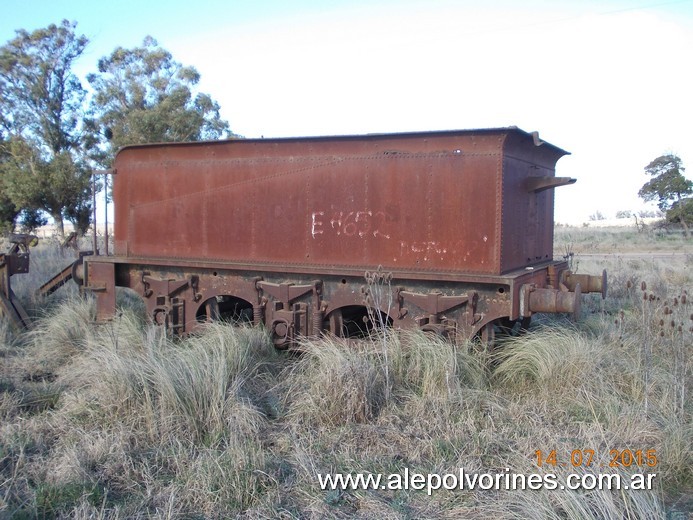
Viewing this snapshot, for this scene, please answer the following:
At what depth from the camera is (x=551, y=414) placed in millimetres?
5273

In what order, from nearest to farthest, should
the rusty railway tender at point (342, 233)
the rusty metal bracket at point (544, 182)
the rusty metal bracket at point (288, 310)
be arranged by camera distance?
the rusty railway tender at point (342, 233)
the rusty metal bracket at point (544, 182)
the rusty metal bracket at point (288, 310)

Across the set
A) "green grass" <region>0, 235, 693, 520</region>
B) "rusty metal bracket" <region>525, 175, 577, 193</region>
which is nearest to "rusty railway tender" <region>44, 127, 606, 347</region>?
"rusty metal bracket" <region>525, 175, 577, 193</region>

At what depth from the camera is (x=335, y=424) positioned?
5.23 metres

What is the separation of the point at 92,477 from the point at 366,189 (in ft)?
13.3

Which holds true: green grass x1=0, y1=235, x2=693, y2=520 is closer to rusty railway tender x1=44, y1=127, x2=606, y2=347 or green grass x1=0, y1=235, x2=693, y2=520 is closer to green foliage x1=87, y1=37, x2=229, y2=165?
rusty railway tender x1=44, y1=127, x2=606, y2=347

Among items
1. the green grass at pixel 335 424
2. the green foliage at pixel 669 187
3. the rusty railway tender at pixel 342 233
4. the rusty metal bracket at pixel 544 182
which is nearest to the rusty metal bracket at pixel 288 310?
the rusty railway tender at pixel 342 233

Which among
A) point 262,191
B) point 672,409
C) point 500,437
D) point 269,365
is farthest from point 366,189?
point 672,409

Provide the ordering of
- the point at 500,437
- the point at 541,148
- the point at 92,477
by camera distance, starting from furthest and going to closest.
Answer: the point at 541,148 < the point at 500,437 < the point at 92,477

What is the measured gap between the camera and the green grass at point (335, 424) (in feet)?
13.0

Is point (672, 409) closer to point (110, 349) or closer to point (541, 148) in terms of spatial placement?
point (541, 148)

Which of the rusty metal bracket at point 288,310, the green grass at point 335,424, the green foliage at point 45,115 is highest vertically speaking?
the green foliage at point 45,115

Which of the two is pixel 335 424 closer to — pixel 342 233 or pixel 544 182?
pixel 342 233

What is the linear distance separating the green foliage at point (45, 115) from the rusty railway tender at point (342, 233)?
1920 centimetres

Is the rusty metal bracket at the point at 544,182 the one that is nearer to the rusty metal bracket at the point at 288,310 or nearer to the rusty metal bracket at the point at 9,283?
the rusty metal bracket at the point at 288,310
